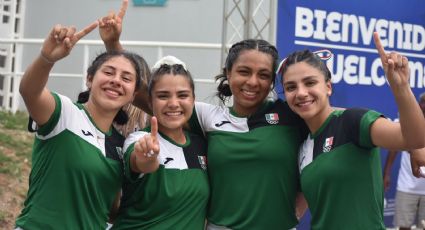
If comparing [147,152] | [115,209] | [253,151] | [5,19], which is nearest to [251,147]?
[253,151]

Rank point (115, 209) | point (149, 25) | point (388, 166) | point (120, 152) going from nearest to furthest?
1. point (120, 152)
2. point (115, 209)
3. point (388, 166)
4. point (149, 25)

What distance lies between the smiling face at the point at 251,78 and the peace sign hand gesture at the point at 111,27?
24.9 inches

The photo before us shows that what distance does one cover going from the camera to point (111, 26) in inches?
124

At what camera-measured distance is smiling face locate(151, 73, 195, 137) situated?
291 cm

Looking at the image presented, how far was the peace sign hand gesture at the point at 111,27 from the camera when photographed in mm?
3146

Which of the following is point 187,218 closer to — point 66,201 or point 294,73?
point 66,201

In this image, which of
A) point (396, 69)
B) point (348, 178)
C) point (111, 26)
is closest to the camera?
point (396, 69)

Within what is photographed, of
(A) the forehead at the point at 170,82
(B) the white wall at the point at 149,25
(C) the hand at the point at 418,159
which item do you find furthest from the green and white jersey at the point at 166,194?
(B) the white wall at the point at 149,25

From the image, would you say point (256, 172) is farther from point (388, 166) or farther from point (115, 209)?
point (388, 166)

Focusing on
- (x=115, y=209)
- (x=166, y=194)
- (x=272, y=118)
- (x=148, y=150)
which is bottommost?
(x=115, y=209)

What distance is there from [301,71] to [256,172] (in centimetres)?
52

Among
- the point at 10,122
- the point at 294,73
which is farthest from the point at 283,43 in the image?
the point at 10,122

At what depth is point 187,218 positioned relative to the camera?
9.22 ft

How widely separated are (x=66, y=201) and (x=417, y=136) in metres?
1.47
